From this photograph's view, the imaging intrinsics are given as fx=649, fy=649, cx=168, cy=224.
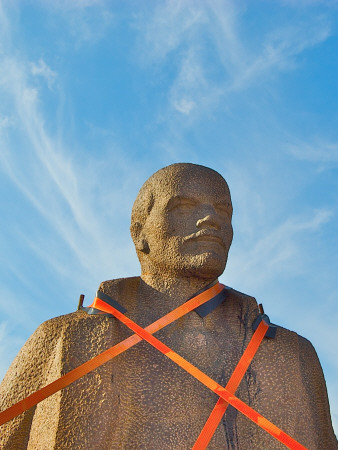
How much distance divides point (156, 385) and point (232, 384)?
51cm

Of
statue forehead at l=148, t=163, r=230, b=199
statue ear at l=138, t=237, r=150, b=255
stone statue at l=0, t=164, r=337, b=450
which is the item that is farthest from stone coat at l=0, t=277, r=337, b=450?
statue forehead at l=148, t=163, r=230, b=199

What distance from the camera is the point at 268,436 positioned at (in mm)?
4270

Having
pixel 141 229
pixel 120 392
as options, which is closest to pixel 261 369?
pixel 120 392

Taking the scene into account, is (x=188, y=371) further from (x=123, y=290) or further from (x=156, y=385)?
(x=123, y=290)

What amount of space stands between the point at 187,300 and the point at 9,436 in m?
1.56

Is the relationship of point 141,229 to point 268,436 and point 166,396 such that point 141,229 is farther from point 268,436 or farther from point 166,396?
point 268,436

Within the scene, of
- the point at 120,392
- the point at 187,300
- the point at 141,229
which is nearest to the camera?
the point at 120,392

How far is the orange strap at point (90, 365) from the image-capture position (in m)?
3.95

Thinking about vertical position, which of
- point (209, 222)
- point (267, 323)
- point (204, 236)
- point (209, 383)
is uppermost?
point (209, 222)

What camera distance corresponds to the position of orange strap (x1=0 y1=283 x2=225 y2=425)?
395cm

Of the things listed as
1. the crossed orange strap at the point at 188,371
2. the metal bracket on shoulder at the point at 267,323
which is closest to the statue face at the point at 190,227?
the crossed orange strap at the point at 188,371

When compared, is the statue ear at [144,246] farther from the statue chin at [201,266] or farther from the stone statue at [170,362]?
the statue chin at [201,266]

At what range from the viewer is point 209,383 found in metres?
4.07

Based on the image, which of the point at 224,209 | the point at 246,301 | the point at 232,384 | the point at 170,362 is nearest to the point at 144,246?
the point at 224,209
